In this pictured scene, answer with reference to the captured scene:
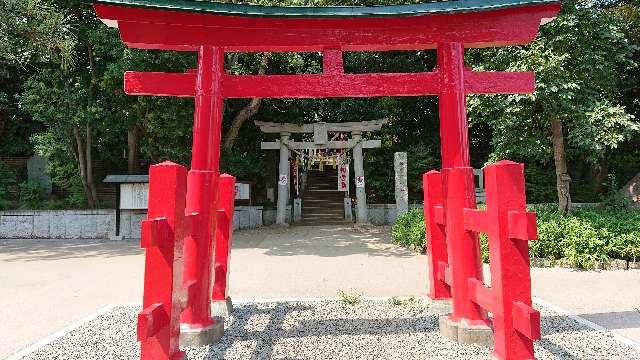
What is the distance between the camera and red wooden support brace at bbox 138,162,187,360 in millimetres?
2664

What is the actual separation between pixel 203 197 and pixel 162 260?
1191 mm

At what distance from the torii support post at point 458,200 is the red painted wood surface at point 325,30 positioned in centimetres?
25

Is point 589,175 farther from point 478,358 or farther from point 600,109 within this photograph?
point 478,358

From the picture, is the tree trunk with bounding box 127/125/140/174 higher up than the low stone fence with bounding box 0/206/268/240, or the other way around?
the tree trunk with bounding box 127/125/140/174

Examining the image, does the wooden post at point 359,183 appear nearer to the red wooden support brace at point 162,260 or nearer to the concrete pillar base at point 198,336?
the concrete pillar base at point 198,336

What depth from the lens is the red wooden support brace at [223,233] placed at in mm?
4805

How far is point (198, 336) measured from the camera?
380 centimetres

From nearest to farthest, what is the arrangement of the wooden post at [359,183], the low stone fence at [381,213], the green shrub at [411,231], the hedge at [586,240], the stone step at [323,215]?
the hedge at [586,240]
the green shrub at [411,231]
the wooden post at [359,183]
the low stone fence at [381,213]
the stone step at [323,215]

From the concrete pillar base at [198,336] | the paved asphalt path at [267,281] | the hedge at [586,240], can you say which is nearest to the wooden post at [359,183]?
the paved asphalt path at [267,281]

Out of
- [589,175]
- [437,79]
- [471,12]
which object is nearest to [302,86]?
[437,79]

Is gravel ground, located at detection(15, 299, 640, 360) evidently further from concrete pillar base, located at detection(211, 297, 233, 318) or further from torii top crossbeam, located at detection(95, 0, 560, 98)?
torii top crossbeam, located at detection(95, 0, 560, 98)

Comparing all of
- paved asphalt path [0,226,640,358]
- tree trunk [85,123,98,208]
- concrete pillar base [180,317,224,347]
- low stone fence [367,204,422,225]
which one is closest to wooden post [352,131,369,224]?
low stone fence [367,204,422,225]

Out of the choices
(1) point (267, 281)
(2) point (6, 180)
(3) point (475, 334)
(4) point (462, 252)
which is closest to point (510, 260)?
(4) point (462, 252)

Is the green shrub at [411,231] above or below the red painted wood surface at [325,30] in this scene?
below
